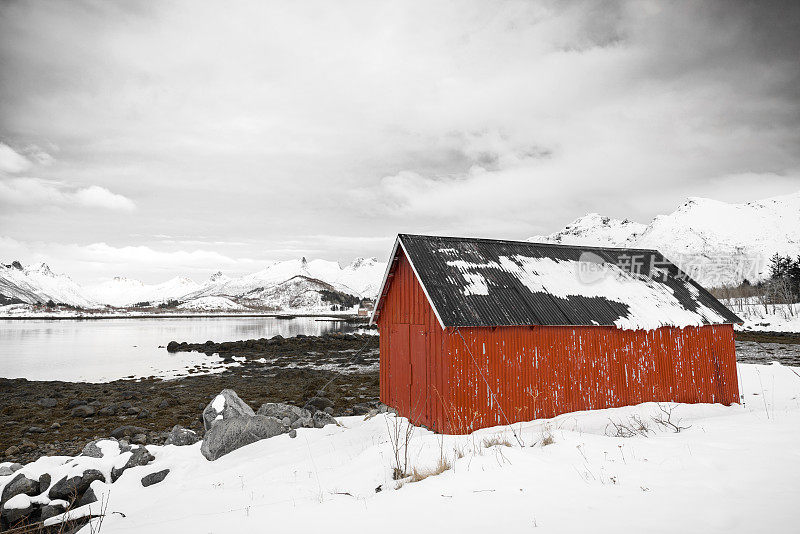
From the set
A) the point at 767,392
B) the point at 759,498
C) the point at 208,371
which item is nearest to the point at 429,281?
the point at 759,498

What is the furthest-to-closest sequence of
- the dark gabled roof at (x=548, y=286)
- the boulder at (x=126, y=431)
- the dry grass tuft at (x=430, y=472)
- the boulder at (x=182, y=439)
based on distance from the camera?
the boulder at (x=126, y=431) < the boulder at (x=182, y=439) < the dark gabled roof at (x=548, y=286) < the dry grass tuft at (x=430, y=472)

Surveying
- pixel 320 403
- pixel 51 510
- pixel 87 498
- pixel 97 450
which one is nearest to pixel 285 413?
pixel 320 403

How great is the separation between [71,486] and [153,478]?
150cm

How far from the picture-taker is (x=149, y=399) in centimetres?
2141

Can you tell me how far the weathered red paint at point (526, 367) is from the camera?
1145 centimetres

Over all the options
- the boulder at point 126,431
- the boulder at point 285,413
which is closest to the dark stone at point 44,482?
the boulder at point 126,431

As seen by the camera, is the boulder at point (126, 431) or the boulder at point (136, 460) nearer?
the boulder at point (136, 460)

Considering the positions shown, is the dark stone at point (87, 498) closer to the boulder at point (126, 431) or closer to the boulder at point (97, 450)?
the boulder at point (97, 450)

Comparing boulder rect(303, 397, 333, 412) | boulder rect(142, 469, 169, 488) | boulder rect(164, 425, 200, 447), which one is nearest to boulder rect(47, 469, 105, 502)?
boulder rect(142, 469, 169, 488)

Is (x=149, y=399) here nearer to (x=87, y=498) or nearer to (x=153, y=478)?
(x=153, y=478)

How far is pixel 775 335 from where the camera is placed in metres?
48.2

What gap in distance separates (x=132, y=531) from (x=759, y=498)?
7.83m

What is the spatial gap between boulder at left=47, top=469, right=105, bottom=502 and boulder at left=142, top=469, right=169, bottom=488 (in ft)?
3.45

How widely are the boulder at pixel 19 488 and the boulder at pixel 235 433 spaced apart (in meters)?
3.27
